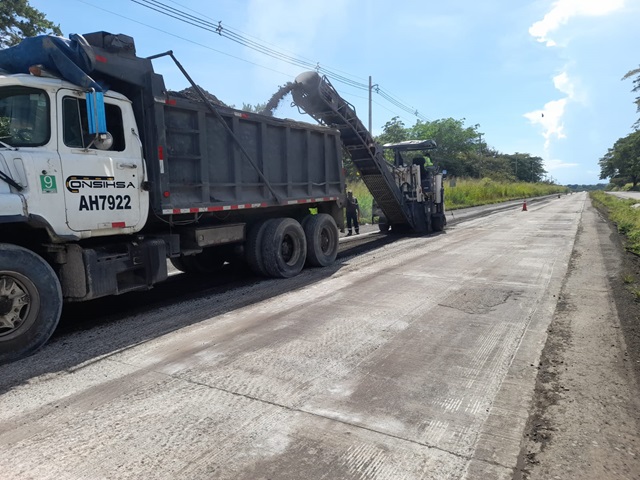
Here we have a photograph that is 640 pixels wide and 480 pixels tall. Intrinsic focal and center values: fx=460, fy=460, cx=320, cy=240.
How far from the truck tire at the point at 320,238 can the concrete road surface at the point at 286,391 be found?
235 cm

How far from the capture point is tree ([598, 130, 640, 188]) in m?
69.4

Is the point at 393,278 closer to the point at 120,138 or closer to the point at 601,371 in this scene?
the point at 601,371

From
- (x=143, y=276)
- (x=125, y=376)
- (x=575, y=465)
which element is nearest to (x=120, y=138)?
(x=143, y=276)

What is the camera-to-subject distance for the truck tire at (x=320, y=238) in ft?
29.3

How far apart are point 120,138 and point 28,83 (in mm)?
1069

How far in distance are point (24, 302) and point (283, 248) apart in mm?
4584

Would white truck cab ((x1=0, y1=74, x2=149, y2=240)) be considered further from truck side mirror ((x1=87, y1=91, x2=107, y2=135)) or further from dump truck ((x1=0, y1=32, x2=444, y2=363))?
truck side mirror ((x1=87, y1=91, x2=107, y2=135))

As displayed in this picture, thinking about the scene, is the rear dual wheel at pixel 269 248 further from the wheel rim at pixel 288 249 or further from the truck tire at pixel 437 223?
the truck tire at pixel 437 223

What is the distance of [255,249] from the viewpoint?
7805mm

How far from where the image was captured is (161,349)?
4.51 m

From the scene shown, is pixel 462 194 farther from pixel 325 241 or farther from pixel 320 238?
pixel 320 238

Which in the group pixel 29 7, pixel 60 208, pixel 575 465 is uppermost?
pixel 29 7

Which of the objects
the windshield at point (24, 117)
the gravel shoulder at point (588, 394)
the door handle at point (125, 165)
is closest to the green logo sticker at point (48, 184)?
the windshield at point (24, 117)

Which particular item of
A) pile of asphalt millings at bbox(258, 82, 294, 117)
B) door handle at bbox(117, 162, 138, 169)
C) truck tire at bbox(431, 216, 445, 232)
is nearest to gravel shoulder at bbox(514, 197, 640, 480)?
door handle at bbox(117, 162, 138, 169)
